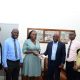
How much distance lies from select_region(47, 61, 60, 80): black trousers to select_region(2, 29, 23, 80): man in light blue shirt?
2.72 feet

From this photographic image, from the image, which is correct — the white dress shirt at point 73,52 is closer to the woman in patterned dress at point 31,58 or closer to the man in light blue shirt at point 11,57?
the woman in patterned dress at point 31,58

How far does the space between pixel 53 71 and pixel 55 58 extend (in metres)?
0.33

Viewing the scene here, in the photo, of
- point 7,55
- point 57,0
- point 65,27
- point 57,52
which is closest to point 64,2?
point 57,0

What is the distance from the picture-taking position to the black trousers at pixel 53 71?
566 cm

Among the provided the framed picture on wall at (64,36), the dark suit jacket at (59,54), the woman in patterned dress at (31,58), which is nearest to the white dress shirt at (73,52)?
the dark suit jacket at (59,54)

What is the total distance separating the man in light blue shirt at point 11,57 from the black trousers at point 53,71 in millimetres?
829

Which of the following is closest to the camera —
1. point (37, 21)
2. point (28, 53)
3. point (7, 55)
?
point (7, 55)

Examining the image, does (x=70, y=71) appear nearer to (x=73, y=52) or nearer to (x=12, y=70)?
(x=73, y=52)

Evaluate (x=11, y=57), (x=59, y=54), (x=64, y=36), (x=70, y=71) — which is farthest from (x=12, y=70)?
(x=64, y=36)

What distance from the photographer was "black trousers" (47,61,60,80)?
5.66m

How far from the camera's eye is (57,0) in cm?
695

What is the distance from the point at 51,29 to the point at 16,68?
81.4 inches

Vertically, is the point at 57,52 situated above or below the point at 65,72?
above

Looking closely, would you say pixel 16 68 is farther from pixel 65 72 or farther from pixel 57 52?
pixel 65 72
